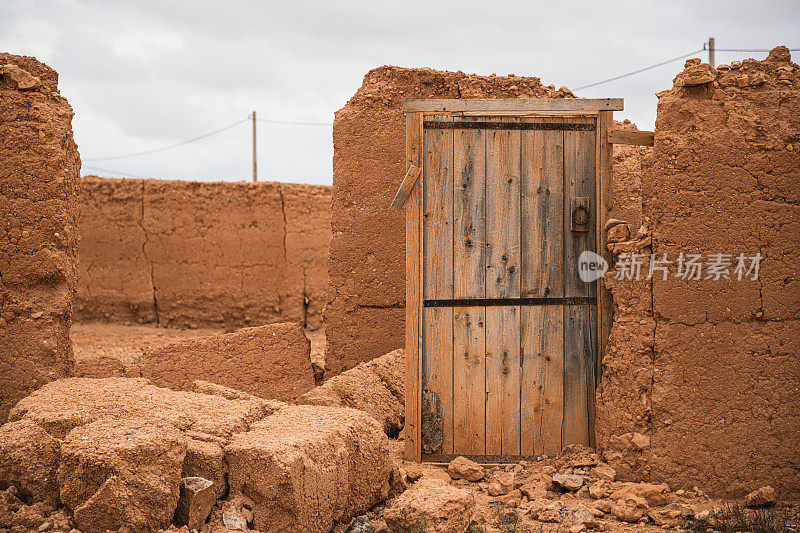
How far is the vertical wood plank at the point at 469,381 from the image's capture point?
4.49 meters

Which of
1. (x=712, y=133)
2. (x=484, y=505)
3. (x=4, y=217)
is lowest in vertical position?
(x=484, y=505)

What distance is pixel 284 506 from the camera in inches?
128

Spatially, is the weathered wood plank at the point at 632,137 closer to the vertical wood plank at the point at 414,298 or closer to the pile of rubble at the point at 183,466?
the vertical wood plank at the point at 414,298

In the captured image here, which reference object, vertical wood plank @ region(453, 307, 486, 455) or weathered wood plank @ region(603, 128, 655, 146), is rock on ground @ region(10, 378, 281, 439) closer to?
vertical wood plank @ region(453, 307, 486, 455)

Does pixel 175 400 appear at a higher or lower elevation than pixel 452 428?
higher

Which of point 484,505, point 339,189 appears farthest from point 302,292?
point 484,505

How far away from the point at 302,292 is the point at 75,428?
27.6ft

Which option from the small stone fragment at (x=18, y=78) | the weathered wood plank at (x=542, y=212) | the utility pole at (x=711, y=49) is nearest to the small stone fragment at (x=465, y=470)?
the weathered wood plank at (x=542, y=212)

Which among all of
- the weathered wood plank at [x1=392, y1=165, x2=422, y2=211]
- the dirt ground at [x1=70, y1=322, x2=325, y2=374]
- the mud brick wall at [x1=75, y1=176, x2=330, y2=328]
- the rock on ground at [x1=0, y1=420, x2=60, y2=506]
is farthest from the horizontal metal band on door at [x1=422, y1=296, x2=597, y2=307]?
the mud brick wall at [x1=75, y1=176, x2=330, y2=328]

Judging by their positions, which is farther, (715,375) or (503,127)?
(503,127)

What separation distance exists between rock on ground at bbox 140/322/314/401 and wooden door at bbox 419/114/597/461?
1964mm

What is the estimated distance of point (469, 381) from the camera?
4.50 metres

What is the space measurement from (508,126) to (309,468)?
244 cm

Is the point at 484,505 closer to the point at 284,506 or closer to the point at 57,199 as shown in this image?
the point at 284,506
